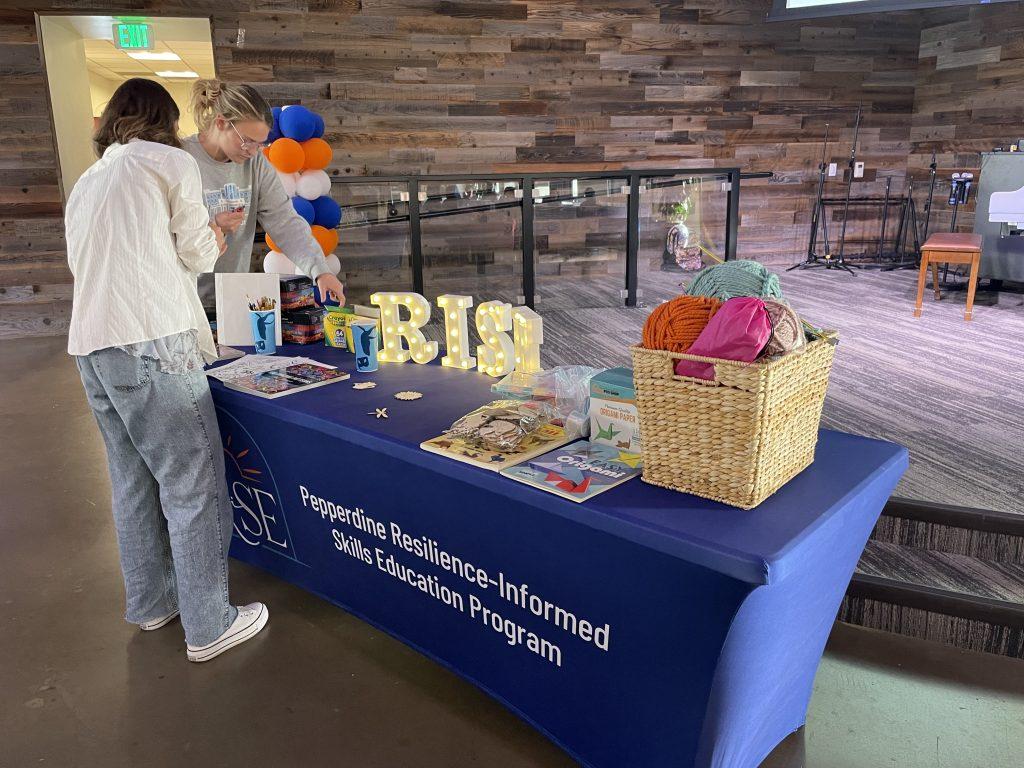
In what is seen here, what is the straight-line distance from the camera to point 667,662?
1256 mm

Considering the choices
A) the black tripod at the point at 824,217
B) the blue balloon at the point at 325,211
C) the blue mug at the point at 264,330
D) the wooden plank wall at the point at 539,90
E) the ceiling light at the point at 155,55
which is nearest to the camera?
the blue mug at the point at 264,330

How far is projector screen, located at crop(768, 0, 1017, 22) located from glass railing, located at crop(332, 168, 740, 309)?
5.88 feet

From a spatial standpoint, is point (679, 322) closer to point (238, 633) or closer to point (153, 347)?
point (153, 347)

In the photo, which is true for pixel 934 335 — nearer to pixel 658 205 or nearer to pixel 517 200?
pixel 658 205

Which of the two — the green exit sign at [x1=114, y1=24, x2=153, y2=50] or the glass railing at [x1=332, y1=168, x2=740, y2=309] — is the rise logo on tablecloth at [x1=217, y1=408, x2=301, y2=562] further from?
the green exit sign at [x1=114, y1=24, x2=153, y2=50]

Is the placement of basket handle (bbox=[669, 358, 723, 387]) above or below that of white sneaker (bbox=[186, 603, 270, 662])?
above

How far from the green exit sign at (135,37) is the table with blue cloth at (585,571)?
583cm

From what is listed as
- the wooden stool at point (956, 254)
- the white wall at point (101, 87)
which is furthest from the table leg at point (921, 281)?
the white wall at point (101, 87)

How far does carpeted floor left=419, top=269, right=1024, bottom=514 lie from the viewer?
273 centimetres

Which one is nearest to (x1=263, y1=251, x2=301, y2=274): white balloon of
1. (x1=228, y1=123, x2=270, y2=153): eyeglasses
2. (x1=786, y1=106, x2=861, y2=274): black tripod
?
(x1=228, y1=123, x2=270, y2=153): eyeglasses

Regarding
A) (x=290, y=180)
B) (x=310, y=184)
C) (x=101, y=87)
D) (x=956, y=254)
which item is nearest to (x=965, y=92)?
(x=956, y=254)

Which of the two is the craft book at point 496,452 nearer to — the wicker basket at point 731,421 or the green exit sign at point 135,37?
the wicker basket at point 731,421

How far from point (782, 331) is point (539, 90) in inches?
267

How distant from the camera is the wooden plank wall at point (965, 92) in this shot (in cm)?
713
